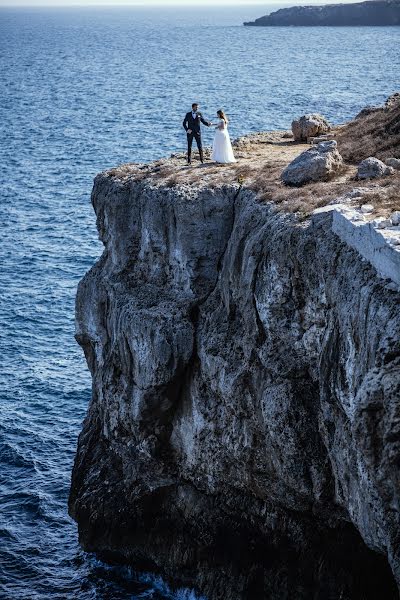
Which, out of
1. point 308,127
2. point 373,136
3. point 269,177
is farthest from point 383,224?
point 308,127

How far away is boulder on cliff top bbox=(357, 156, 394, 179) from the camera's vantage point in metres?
32.7

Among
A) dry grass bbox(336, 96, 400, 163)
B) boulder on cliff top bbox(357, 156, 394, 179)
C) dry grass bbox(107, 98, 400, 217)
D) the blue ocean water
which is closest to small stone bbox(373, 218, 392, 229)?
dry grass bbox(107, 98, 400, 217)

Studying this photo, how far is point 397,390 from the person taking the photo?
2106 centimetres

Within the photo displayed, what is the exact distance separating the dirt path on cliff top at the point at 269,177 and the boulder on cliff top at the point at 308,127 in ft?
1.69

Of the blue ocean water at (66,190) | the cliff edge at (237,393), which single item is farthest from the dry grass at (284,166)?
the blue ocean water at (66,190)

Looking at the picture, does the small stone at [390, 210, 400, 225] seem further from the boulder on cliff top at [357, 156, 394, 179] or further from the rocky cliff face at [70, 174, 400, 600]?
the boulder on cliff top at [357, 156, 394, 179]

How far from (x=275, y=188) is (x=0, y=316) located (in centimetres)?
2609

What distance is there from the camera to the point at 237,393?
31266 millimetres

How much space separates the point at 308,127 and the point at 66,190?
3782 cm

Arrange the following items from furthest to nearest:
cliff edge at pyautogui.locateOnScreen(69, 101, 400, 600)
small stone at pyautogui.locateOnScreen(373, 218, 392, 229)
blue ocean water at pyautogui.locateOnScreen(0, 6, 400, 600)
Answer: blue ocean water at pyautogui.locateOnScreen(0, 6, 400, 600)
small stone at pyautogui.locateOnScreen(373, 218, 392, 229)
cliff edge at pyautogui.locateOnScreen(69, 101, 400, 600)

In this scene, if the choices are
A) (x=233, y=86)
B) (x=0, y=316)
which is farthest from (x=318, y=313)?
(x=233, y=86)

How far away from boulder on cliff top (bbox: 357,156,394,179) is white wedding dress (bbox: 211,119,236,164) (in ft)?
26.4

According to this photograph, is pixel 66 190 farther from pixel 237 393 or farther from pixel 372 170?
pixel 237 393

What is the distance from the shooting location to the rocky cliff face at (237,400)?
24.6 m
